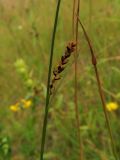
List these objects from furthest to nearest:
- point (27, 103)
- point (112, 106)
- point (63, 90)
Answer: point (63, 90) → point (27, 103) → point (112, 106)

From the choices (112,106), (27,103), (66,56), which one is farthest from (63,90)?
(66,56)

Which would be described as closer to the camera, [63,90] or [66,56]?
[66,56]

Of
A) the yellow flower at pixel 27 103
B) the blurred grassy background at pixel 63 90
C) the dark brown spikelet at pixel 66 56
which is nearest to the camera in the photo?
the dark brown spikelet at pixel 66 56

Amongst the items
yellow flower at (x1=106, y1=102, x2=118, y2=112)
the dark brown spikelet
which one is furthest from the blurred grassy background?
the dark brown spikelet

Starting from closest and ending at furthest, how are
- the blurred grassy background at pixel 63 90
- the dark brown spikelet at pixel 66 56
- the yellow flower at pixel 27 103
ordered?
the dark brown spikelet at pixel 66 56
the blurred grassy background at pixel 63 90
the yellow flower at pixel 27 103

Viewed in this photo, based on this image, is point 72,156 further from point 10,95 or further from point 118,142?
point 10,95

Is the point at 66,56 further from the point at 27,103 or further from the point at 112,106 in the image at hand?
the point at 27,103

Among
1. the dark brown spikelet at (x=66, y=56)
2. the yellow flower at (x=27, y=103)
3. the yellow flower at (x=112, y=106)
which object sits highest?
the yellow flower at (x=27, y=103)

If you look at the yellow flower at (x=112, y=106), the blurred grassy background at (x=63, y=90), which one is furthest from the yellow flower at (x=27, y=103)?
the yellow flower at (x=112, y=106)

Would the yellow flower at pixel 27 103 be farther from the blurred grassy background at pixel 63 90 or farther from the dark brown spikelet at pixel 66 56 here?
the dark brown spikelet at pixel 66 56
